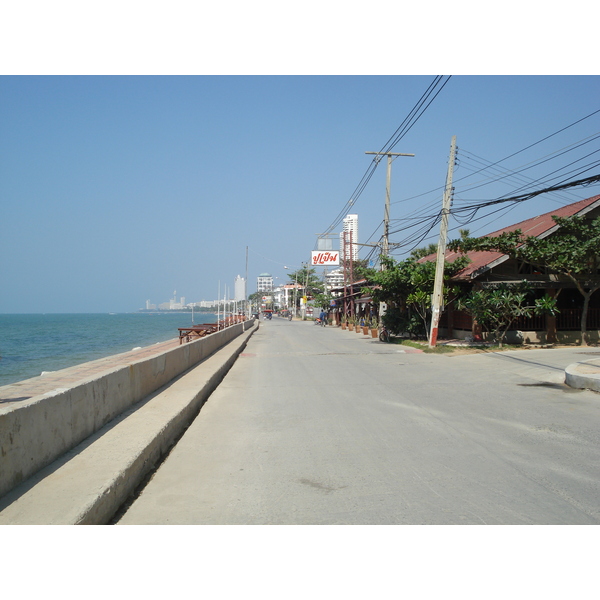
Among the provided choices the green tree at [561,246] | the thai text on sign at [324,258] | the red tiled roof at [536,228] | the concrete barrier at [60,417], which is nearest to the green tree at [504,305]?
the red tiled roof at [536,228]

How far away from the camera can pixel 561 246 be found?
19.8 m

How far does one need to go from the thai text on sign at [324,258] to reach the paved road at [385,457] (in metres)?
55.4

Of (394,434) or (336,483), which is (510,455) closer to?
(394,434)

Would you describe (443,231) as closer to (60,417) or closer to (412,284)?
(412,284)

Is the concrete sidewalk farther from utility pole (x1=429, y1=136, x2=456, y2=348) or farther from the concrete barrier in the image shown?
utility pole (x1=429, y1=136, x2=456, y2=348)

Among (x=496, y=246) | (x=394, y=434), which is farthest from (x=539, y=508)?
(x=496, y=246)

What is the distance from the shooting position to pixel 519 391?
11625 mm

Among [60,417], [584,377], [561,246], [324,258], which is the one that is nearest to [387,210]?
[561,246]

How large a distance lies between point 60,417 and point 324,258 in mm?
63287

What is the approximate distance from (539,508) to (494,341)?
65.9ft

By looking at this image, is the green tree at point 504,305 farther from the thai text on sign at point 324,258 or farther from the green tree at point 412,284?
the thai text on sign at point 324,258

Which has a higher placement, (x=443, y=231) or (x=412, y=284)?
(x=443, y=231)

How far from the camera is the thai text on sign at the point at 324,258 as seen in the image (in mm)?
68062

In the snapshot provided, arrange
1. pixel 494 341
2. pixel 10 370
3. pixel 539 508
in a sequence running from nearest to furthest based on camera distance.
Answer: pixel 539 508
pixel 494 341
pixel 10 370
